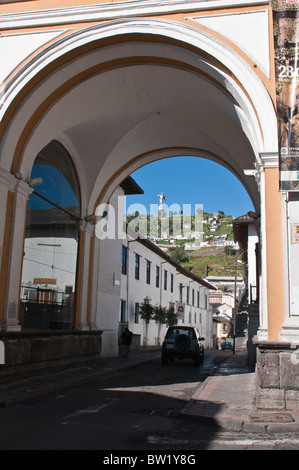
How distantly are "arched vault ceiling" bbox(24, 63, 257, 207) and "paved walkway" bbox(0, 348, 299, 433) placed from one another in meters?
5.29

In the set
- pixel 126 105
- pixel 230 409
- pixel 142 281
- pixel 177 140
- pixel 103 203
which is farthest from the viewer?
pixel 142 281

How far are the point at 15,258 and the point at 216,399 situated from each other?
5349 millimetres

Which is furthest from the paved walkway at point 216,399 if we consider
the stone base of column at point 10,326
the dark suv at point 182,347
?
the dark suv at point 182,347

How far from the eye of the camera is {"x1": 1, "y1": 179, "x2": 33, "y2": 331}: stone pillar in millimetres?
10133

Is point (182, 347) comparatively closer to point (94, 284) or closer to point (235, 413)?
point (94, 284)

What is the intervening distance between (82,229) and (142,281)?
432 inches

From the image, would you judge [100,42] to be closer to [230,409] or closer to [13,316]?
[13,316]

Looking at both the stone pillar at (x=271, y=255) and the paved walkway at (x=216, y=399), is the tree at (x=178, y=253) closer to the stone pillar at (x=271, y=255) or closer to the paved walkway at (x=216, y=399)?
the paved walkway at (x=216, y=399)

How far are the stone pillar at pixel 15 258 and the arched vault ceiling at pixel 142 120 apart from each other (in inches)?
48.1

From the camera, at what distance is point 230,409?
7.16 m

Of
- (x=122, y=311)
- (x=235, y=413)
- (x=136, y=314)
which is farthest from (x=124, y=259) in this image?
(x=235, y=413)
